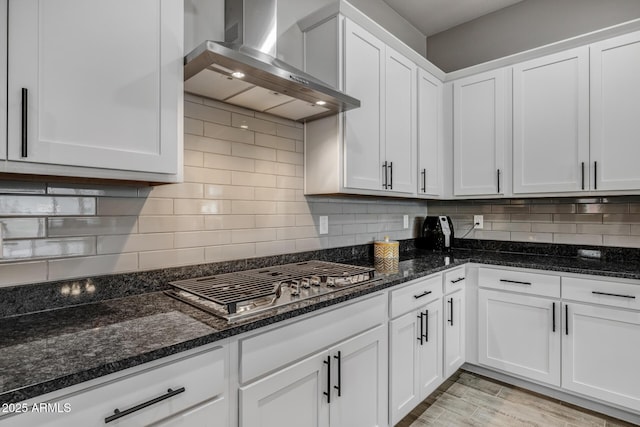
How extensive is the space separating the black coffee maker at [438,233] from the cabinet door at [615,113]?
108 centimetres

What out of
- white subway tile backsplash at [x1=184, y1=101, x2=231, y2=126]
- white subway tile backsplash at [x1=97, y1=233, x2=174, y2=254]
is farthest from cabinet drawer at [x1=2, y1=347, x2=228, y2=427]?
white subway tile backsplash at [x1=184, y1=101, x2=231, y2=126]

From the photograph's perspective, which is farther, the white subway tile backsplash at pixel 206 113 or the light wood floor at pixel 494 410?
the light wood floor at pixel 494 410

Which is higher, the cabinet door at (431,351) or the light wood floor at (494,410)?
the cabinet door at (431,351)

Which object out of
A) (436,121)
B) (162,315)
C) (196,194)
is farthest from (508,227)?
(162,315)

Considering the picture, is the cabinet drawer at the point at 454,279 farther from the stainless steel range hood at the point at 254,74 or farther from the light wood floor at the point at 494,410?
the stainless steel range hood at the point at 254,74

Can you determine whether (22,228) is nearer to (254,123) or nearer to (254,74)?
(254,74)

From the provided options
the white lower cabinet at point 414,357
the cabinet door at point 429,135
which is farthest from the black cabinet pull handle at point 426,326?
the cabinet door at point 429,135

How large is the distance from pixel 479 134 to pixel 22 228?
2.91 metres

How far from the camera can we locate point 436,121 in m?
2.88

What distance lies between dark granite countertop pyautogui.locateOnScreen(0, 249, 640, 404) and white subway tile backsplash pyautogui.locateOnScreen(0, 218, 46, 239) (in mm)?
276

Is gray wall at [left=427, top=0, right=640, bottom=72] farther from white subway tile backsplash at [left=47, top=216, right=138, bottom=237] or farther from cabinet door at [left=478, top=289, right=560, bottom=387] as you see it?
white subway tile backsplash at [left=47, top=216, right=138, bottom=237]

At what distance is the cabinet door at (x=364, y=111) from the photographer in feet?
6.67

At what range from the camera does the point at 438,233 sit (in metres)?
3.04

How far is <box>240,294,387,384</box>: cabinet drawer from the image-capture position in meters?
1.17
